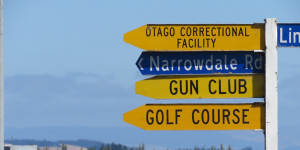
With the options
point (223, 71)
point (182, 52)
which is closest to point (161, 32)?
point (182, 52)

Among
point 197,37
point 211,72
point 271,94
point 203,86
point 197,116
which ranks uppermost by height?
point 197,37

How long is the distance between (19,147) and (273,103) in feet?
93.1

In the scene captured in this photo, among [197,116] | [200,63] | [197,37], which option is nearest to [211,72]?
[200,63]

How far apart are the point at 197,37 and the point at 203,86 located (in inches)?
34.6

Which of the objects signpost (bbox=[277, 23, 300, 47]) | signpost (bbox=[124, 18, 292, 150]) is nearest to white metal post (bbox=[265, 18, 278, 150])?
signpost (bbox=[124, 18, 292, 150])

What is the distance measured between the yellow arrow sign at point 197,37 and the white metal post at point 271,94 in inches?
7.7

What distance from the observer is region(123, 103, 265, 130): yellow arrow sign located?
1310 cm

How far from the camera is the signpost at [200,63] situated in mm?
13016

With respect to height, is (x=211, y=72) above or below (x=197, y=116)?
above

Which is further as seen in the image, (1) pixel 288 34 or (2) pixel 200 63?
(1) pixel 288 34

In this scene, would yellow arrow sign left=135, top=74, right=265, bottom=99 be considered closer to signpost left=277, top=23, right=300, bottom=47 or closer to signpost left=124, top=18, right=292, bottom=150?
signpost left=124, top=18, right=292, bottom=150

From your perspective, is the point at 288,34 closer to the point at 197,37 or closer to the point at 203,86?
the point at 197,37

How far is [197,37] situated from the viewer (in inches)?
519

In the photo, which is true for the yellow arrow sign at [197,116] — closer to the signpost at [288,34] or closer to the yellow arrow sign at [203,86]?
the yellow arrow sign at [203,86]
